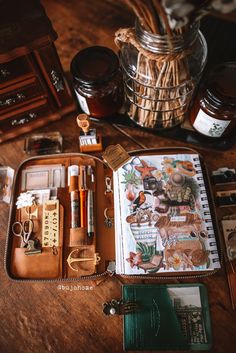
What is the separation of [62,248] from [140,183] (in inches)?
9.3

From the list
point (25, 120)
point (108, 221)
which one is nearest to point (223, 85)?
point (108, 221)

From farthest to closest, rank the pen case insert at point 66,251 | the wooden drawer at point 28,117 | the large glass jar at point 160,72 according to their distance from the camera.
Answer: the wooden drawer at point 28,117 < the pen case insert at point 66,251 < the large glass jar at point 160,72

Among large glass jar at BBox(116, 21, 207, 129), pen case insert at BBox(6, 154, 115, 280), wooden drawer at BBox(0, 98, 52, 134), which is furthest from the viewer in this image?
wooden drawer at BBox(0, 98, 52, 134)

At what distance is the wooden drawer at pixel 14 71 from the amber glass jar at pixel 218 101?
1.34 feet

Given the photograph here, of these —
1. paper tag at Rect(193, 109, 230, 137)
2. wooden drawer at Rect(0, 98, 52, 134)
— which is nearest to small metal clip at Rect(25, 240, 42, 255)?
wooden drawer at Rect(0, 98, 52, 134)

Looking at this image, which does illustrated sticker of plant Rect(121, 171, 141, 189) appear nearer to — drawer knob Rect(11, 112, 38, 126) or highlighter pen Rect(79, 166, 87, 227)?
highlighter pen Rect(79, 166, 87, 227)

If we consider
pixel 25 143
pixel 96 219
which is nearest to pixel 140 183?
pixel 96 219

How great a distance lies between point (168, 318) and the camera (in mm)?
630

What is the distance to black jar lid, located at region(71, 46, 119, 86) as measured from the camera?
68cm

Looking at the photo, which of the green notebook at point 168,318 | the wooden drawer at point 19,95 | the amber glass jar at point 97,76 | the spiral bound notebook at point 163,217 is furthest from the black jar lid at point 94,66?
the green notebook at point 168,318

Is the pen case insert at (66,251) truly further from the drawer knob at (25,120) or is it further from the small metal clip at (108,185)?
the drawer knob at (25,120)

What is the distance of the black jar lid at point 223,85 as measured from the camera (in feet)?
2.08

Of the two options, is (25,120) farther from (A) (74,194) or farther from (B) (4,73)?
(A) (74,194)

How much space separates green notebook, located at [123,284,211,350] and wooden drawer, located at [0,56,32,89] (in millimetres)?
544
